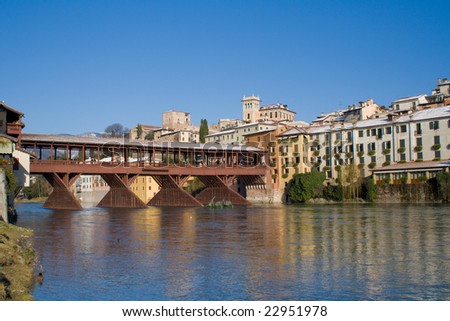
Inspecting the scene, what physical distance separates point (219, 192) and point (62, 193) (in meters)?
27.2

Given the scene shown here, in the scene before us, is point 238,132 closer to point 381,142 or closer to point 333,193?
point 333,193

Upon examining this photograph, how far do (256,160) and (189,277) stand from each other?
80.4m

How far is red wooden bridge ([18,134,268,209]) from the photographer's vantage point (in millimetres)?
68000

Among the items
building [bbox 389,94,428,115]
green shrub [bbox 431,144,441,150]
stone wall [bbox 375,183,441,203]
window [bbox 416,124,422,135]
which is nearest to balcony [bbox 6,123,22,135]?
stone wall [bbox 375,183,441,203]

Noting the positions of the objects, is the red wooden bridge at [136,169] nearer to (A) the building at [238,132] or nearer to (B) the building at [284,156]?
(B) the building at [284,156]

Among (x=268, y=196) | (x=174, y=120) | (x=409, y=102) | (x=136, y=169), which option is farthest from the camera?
A: (x=174, y=120)

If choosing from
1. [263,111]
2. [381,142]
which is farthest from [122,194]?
[263,111]

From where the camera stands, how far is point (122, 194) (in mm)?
74750

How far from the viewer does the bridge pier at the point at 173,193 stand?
261 feet

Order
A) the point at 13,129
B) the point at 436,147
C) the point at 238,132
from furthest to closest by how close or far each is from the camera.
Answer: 1. the point at 238,132
2. the point at 436,147
3. the point at 13,129

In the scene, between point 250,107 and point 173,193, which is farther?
point 250,107
